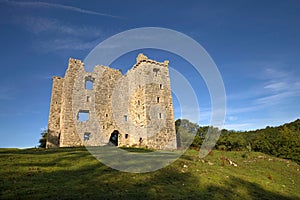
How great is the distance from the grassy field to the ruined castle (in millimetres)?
14525

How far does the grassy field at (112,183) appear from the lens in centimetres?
860

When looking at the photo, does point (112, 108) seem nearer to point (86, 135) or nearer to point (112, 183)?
point (86, 135)

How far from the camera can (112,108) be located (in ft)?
107

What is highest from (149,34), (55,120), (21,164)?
(149,34)

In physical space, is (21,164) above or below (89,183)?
above

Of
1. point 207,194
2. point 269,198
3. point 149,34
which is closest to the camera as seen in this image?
point 207,194

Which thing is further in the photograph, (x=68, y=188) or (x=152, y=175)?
(x=152, y=175)

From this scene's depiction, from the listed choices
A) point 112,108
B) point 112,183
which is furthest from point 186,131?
point 112,183

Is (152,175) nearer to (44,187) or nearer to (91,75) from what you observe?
(44,187)

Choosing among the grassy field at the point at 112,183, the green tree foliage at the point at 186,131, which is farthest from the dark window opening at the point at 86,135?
the green tree foliage at the point at 186,131

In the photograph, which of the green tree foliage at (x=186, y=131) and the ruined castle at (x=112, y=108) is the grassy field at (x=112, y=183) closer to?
the ruined castle at (x=112, y=108)

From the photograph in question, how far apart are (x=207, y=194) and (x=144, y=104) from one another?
20.2m

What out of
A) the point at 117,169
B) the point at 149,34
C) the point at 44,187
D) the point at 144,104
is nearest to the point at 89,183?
the point at 44,187

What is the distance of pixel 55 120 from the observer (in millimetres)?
30812
